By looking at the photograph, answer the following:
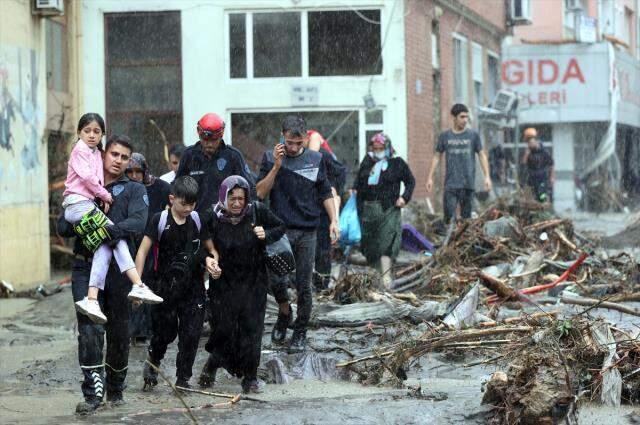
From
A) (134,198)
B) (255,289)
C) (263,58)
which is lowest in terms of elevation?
(255,289)

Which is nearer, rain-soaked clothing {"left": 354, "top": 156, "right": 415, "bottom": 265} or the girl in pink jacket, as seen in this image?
the girl in pink jacket

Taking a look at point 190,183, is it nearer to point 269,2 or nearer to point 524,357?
point 524,357

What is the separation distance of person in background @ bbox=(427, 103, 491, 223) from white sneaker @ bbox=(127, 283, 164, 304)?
8.43m

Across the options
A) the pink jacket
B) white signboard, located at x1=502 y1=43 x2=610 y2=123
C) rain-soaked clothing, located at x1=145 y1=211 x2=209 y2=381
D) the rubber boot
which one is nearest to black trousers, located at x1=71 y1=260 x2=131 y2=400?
the pink jacket

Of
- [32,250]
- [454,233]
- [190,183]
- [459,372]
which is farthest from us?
[32,250]

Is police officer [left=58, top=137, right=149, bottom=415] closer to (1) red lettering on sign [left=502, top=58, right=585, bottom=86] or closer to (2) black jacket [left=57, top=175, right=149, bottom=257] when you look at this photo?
(2) black jacket [left=57, top=175, right=149, bottom=257]

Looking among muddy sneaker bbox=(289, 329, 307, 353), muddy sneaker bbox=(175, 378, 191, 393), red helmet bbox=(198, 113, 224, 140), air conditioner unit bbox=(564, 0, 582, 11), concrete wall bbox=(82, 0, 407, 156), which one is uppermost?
air conditioner unit bbox=(564, 0, 582, 11)

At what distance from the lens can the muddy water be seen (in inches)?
271

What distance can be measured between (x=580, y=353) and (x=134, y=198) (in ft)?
9.01

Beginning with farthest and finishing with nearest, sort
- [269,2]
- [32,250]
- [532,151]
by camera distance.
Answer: [532,151], [269,2], [32,250]

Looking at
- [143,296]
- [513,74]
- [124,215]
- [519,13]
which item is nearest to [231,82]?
[519,13]

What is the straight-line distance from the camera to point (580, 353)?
7.24m

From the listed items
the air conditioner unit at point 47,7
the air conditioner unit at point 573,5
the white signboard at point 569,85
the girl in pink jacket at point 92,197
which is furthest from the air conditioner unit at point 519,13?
the girl in pink jacket at point 92,197

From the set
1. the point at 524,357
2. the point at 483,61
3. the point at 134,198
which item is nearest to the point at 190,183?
the point at 134,198
